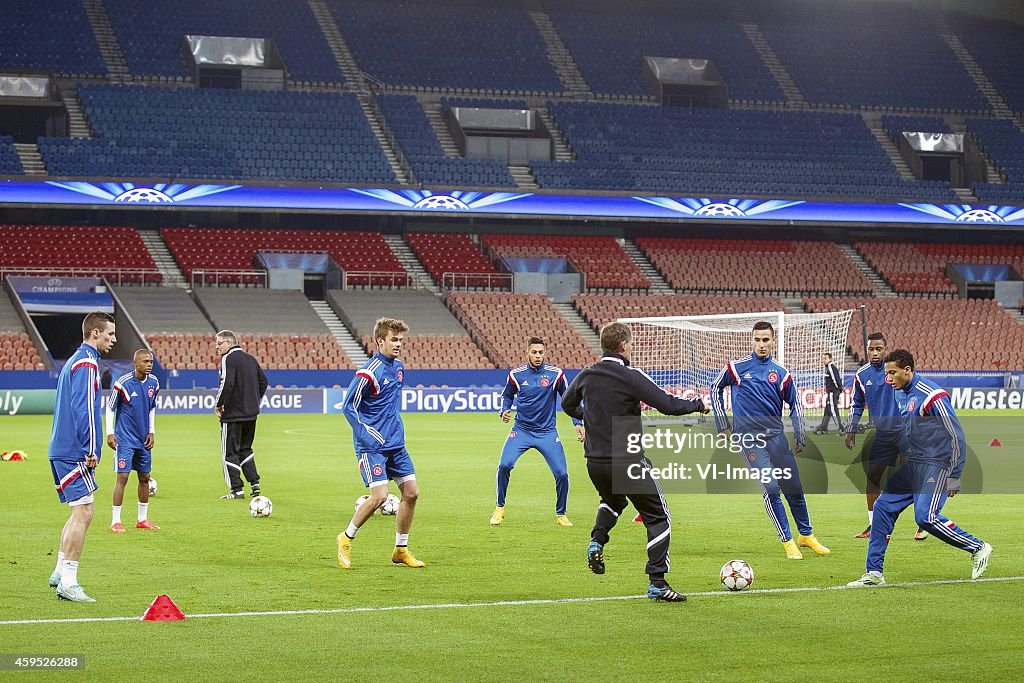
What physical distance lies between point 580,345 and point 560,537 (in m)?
34.0

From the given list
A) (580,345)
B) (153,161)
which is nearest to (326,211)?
(153,161)

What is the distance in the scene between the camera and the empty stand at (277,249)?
164ft

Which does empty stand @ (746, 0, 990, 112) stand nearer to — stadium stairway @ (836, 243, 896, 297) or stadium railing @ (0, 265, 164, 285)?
stadium stairway @ (836, 243, 896, 297)

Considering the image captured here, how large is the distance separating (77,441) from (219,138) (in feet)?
139

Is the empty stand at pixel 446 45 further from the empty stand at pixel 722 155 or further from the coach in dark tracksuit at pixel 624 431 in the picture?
the coach in dark tracksuit at pixel 624 431

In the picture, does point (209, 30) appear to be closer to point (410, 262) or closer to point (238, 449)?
point (410, 262)

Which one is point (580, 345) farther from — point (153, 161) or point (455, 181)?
point (153, 161)

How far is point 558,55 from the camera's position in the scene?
61.8 metres

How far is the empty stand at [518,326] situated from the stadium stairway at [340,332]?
4329 millimetres

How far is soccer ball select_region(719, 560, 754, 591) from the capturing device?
35.8 ft

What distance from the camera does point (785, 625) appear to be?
378 inches

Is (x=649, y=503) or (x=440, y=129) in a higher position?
(x=440, y=129)

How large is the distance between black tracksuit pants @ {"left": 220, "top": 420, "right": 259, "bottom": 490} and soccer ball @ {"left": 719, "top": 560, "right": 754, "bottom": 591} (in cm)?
805

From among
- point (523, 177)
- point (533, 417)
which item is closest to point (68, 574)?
point (533, 417)
